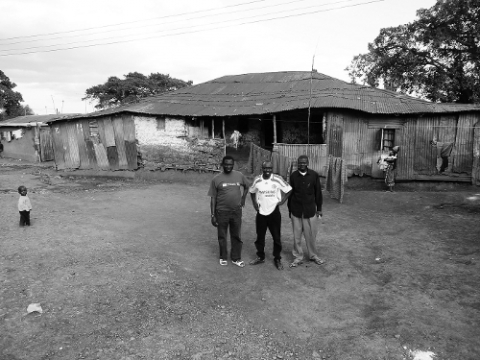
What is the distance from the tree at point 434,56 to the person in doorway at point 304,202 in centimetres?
1501

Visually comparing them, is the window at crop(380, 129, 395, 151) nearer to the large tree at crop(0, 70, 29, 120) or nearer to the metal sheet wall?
the metal sheet wall

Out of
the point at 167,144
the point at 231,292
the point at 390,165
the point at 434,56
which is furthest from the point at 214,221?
the point at 434,56

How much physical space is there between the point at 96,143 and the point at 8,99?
23.2 meters

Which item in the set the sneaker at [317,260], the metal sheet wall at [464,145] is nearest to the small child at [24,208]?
the sneaker at [317,260]

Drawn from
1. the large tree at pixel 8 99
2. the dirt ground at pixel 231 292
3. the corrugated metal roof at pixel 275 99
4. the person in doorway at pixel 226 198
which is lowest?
the dirt ground at pixel 231 292

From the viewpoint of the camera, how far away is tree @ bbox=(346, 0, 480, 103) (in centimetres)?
1609

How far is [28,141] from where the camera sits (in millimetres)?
23281

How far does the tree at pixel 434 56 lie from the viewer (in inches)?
634

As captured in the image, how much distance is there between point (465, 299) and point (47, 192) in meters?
12.5

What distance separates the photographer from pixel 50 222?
7895 mm

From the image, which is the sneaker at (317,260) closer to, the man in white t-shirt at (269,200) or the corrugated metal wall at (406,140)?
the man in white t-shirt at (269,200)

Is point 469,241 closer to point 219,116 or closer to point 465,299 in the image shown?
point 465,299

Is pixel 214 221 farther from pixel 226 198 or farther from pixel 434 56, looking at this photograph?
pixel 434 56

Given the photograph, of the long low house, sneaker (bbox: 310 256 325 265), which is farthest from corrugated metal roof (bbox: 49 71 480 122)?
sneaker (bbox: 310 256 325 265)
